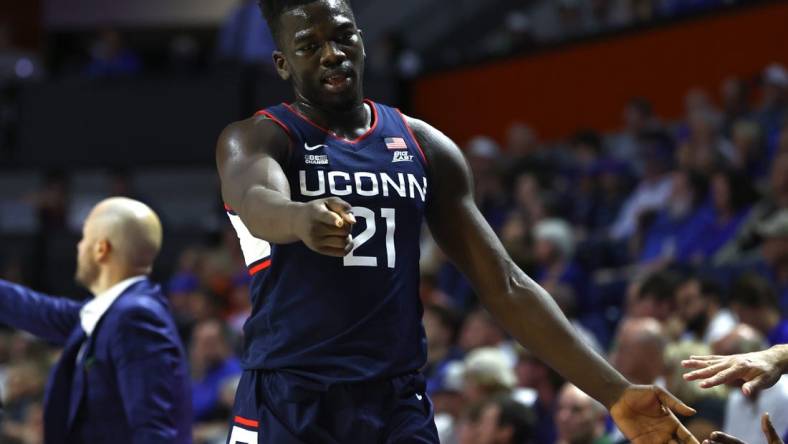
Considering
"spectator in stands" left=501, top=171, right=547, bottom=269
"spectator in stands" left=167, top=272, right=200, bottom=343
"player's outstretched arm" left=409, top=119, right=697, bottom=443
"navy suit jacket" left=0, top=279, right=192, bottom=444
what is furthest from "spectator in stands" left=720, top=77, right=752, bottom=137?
"player's outstretched arm" left=409, top=119, right=697, bottom=443

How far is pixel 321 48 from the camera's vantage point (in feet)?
11.9

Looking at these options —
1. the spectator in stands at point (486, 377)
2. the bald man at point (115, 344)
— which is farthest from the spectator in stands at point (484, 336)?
the bald man at point (115, 344)

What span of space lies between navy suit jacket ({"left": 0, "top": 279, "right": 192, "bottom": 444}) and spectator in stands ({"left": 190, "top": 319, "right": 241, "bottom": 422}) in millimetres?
3936

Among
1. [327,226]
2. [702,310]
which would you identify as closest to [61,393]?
[327,226]

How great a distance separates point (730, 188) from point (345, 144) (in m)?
5.58

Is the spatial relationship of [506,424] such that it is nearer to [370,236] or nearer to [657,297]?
[657,297]

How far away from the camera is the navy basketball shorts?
3.47 m

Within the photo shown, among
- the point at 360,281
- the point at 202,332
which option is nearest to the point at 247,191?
the point at 360,281

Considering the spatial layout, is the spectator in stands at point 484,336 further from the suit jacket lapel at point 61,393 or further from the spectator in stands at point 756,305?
the suit jacket lapel at point 61,393

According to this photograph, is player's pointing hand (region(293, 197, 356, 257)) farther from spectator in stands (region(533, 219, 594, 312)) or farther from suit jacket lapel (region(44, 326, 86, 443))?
spectator in stands (region(533, 219, 594, 312))

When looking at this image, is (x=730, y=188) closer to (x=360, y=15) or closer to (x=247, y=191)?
(x=247, y=191)

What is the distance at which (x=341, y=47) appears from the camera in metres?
3.63

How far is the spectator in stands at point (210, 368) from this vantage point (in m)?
8.69

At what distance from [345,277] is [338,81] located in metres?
0.55
